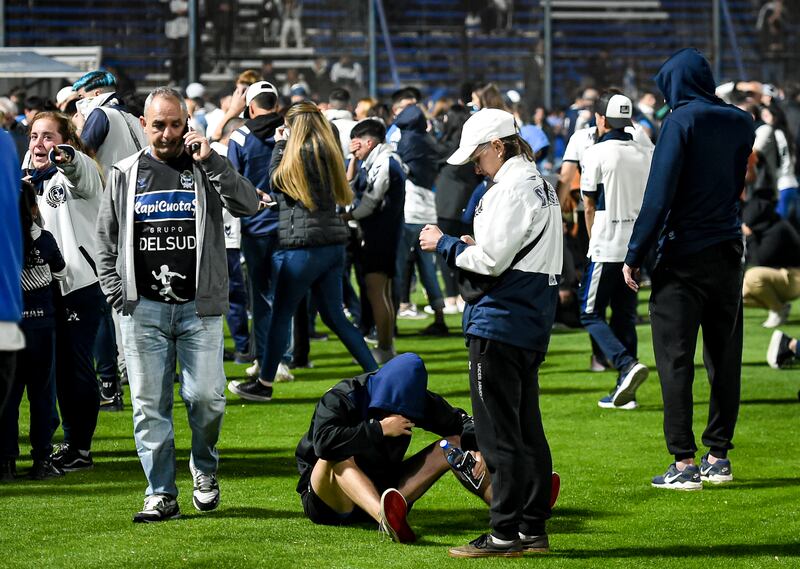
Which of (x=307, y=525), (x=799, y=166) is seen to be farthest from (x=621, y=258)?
(x=799, y=166)

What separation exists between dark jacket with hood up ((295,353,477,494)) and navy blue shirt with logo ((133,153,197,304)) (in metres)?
0.83

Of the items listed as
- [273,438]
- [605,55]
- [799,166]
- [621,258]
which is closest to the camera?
[273,438]

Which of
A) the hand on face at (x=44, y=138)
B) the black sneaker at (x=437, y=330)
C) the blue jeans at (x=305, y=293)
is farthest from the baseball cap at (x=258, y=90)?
the black sneaker at (x=437, y=330)

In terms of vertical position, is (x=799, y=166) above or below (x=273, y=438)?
above

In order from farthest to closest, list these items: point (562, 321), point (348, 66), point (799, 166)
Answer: point (348, 66), point (799, 166), point (562, 321)

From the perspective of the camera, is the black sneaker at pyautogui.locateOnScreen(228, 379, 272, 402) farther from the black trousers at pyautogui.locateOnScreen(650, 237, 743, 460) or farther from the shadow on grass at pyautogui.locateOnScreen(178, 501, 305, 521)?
the black trousers at pyautogui.locateOnScreen(650, 237, 743, 460)

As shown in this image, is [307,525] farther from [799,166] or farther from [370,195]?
[799,166]

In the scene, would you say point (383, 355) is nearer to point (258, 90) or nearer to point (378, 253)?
point (378, 253)

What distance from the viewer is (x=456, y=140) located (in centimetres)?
1434

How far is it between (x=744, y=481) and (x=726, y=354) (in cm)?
68

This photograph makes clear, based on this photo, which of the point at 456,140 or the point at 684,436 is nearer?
the point at 684,436

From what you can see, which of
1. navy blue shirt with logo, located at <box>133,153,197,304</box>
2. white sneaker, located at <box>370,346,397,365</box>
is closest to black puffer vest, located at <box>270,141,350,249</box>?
white sneaker, located at <box>370,346,397,365</box>

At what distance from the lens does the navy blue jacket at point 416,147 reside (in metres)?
13.4

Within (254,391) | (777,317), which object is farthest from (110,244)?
(777,317)
